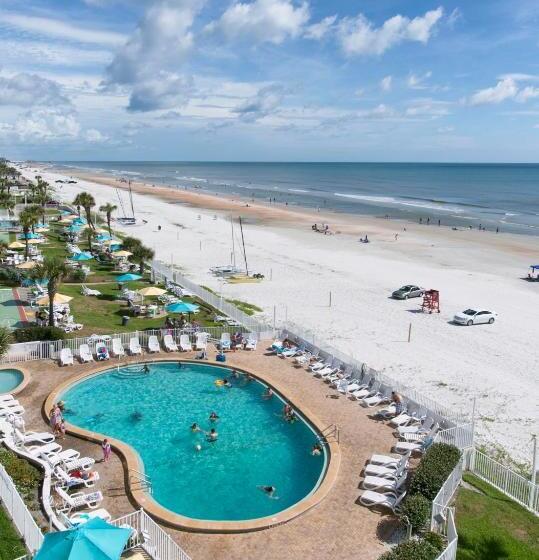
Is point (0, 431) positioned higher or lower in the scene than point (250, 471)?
higher

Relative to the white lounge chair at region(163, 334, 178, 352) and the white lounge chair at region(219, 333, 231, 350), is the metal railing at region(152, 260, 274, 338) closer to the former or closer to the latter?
the white lounge chair at region(219, 333, 231, 350)

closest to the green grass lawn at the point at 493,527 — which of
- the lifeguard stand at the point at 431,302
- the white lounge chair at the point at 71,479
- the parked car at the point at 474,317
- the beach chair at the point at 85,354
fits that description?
the white lounge chair at the point at 71,479

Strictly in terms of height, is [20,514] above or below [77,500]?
above

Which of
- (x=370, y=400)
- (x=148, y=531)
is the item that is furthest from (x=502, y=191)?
(x=148, y=531)

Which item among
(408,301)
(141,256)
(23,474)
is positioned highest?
(141,256)

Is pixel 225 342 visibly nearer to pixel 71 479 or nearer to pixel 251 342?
pixel 251 342

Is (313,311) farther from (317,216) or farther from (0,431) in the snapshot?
(317,216)

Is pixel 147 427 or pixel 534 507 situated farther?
pixel 147 427

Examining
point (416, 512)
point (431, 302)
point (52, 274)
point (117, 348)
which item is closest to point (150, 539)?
point (416, 512)
